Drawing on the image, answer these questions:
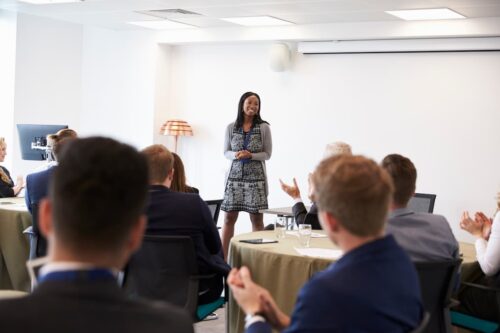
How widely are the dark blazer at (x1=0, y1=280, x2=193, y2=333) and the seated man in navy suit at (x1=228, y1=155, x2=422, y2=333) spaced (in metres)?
0.69

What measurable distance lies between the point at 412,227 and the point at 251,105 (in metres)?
4.02

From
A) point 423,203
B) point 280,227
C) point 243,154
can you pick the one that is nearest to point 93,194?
point 280,227

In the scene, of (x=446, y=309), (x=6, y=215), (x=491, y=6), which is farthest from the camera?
(x=491, y=6)

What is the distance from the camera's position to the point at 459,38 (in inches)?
302

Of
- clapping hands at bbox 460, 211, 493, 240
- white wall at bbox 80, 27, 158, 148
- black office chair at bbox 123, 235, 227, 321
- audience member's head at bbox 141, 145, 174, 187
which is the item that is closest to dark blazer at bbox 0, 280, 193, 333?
black office chair at bbox 123, 235, 227, 321

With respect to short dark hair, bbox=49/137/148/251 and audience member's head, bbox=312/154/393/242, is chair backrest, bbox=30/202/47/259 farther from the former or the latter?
short dark hair, bbox=49/137/148/251

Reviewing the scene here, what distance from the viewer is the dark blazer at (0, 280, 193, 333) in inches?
47.9

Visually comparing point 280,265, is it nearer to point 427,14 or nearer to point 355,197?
point 355,197

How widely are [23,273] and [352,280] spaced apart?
4.08 meters

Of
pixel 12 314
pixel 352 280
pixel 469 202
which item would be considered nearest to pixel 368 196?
pixel 352 280

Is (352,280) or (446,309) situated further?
(446,309)

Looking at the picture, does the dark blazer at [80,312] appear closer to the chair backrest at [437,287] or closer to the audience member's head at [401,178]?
the chair backrest at [437,287]

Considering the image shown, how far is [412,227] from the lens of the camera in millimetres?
3119

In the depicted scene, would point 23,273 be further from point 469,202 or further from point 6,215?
point 469,202
